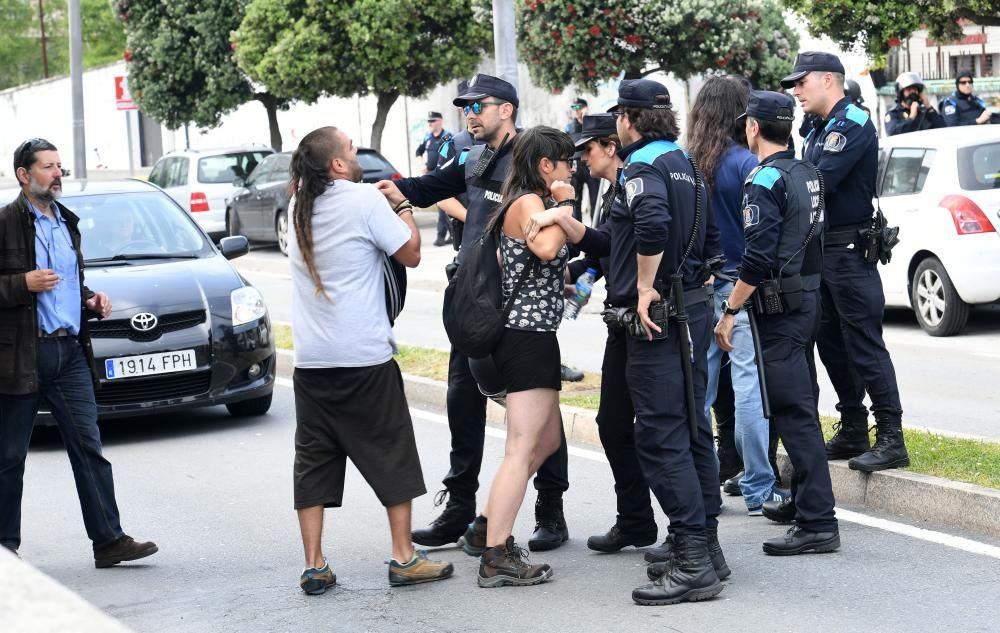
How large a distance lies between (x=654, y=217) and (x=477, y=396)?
4.50 ft

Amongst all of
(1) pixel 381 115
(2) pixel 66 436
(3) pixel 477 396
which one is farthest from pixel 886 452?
(1) pixel 381 115

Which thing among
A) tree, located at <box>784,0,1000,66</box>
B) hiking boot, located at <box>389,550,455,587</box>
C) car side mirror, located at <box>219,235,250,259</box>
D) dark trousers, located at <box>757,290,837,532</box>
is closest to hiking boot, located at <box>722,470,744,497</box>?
dark trousers, located at <box>757,290,837,532</box>

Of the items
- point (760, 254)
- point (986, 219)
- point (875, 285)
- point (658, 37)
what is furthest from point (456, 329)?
point (658, 37)

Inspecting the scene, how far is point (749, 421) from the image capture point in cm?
643

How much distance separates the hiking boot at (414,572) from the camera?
18.6ft

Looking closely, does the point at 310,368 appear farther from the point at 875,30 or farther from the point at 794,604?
the point at 875,30

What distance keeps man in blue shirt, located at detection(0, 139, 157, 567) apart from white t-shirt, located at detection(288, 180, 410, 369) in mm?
1168

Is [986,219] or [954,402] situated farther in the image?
[986,219]

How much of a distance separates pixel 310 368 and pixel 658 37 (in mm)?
14993

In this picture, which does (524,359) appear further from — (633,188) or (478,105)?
(478,105)

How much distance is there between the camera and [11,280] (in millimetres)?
5973

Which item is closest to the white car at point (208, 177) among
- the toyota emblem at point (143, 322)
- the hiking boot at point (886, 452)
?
the toyota emblem at point (143, 322)

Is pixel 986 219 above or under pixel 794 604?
above

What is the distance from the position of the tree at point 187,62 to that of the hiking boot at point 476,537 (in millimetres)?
23583
